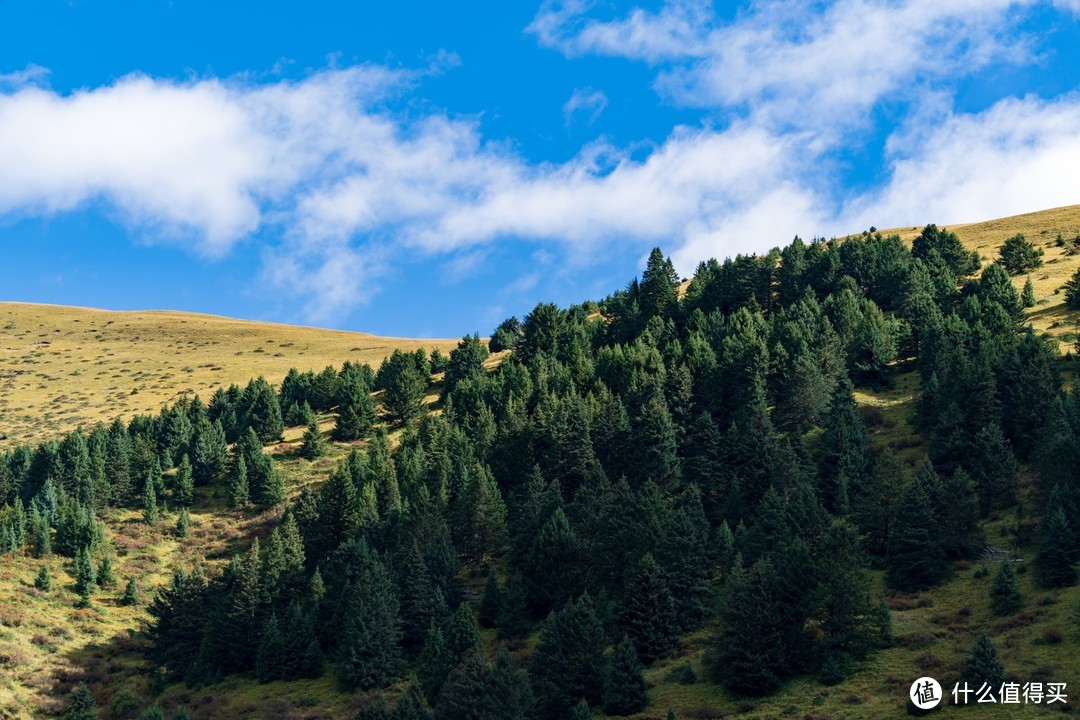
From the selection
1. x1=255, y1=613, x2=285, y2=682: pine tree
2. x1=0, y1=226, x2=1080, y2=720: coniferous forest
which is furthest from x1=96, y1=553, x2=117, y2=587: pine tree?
x1=255, y1=613, x2=285, y2=682: pine tree

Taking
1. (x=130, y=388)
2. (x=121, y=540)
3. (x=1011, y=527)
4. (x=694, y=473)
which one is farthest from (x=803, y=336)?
(x=130, y=388)

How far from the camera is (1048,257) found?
158250 mm

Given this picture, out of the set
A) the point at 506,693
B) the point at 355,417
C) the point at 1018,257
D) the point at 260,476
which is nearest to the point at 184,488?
the point at 260,476

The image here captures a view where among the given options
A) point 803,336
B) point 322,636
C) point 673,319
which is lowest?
point 322,636

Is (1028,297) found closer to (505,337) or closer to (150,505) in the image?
(505,337)

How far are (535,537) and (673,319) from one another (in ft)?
249

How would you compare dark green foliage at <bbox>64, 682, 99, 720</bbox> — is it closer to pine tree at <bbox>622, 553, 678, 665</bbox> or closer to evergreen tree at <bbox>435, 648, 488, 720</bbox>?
evergreen tree at <bbox>435, 648, 488, 720</bbox>

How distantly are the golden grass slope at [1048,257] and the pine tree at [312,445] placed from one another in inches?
3883

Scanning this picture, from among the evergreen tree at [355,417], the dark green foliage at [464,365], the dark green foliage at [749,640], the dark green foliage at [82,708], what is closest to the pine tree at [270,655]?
the dark green foliage at [82,708]

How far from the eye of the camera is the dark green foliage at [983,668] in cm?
A: 4312

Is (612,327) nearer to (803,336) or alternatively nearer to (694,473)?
(803,336)

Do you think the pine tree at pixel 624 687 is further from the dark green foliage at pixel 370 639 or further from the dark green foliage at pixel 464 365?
the dark green foliage at pixel 464 365

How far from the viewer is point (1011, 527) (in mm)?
67500

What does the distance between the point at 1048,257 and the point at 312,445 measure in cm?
13662
